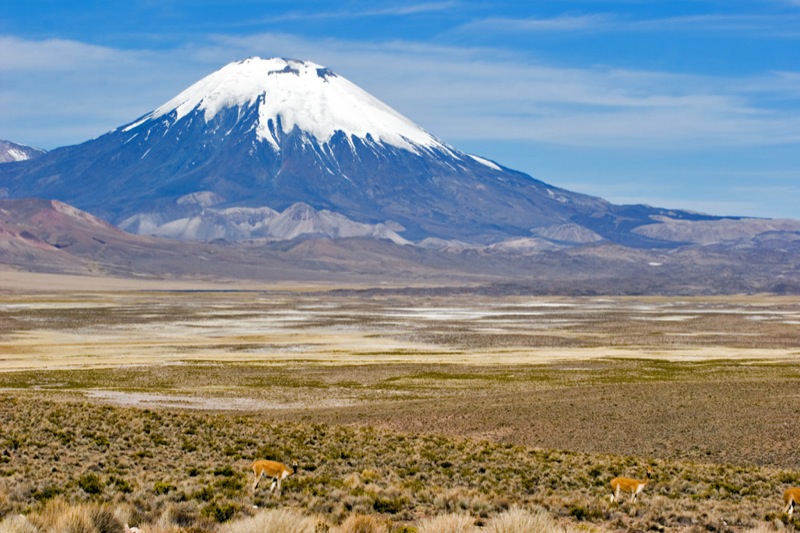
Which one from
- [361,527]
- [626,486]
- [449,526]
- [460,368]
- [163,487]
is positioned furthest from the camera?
[460,368]

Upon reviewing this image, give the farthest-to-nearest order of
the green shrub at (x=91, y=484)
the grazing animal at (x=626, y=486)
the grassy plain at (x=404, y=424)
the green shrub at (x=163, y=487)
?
the green shrub at (x=91, y=484) < the grazing animal at (x=626, y=486) < the green shrub at (x=163, y=487) < the grassy plain at (x=404, y=424)

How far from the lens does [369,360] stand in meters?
57.0

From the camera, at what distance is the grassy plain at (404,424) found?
1634 centimetres

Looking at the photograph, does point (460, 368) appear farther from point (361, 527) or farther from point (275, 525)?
point (275, 525)

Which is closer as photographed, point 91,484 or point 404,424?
point 91,484

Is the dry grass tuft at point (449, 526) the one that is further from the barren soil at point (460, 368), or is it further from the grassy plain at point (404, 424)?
the barren soil at point (460, 368)

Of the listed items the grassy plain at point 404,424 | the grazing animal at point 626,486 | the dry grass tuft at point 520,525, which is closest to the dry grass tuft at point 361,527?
the grassy plain at point 404,424

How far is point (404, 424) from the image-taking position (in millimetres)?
31000

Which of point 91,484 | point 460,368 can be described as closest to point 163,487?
point 91,484

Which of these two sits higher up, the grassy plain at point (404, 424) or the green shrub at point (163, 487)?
the green shrub at point (163, 487)

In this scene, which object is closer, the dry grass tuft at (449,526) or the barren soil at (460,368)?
the dry grass tuft at (449,526)

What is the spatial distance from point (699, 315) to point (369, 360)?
61245mm

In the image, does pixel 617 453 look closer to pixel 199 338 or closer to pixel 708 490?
pixel 708 490

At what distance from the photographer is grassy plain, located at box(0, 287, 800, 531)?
16.3 m
